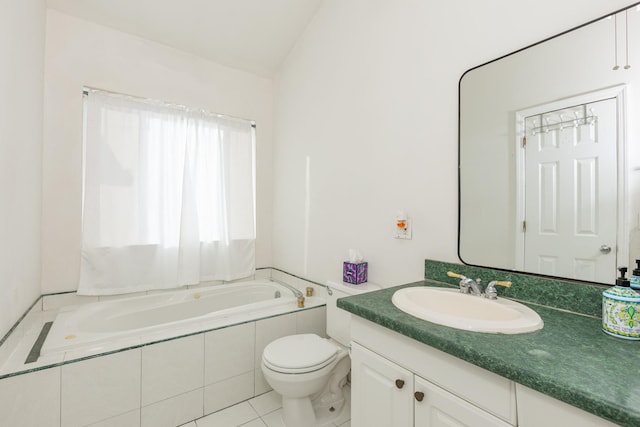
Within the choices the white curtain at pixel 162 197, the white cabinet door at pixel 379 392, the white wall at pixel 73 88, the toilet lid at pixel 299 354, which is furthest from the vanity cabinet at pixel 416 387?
the white wall at pixel 73 88

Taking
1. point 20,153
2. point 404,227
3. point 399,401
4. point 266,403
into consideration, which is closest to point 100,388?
point 266,403

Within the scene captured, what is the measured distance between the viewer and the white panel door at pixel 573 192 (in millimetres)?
1026

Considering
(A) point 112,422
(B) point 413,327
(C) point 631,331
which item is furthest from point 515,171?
(A) point 112,422

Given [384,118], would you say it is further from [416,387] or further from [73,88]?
[73,88]

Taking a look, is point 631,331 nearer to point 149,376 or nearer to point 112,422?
point 149,376

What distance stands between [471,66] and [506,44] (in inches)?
6.3

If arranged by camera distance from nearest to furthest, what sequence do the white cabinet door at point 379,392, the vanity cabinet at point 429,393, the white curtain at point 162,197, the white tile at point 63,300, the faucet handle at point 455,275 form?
the vanity cabinet at point 429,393
the white cabinet door at point 379,392
the faucet handle at point 455,275
the white tile at point 63,300
the white curtain at point 162,197

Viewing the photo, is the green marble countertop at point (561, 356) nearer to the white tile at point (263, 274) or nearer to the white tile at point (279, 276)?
the white tile at point (279, 276)

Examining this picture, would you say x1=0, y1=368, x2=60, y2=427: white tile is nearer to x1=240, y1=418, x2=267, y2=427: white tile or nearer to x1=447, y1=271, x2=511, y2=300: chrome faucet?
x1=240, y1=418, x2=267, y2=427: white tile

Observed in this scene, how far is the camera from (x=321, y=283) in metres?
2.40

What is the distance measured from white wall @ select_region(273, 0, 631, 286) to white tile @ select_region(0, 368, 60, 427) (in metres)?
1.65

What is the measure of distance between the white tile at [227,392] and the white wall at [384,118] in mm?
906

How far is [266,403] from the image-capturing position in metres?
1.89

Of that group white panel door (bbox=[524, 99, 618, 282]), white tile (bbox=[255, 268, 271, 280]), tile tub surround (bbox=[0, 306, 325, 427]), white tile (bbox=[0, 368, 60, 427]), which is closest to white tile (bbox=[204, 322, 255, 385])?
tile tub surround (bbox=[0, 306, 325, 427])
